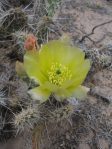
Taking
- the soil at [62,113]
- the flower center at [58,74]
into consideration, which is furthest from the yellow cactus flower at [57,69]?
the soil at [62,113]

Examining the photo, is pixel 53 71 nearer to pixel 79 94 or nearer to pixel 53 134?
pixel 79 94

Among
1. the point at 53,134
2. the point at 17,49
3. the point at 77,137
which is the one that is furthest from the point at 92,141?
the point at 17,49

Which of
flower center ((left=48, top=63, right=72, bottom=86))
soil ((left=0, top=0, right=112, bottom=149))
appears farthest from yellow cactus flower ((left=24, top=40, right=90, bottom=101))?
soil ((left=0, top=0, right=112, bottom=149))

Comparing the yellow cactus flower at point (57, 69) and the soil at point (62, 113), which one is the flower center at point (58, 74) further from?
the soil at point (62, 113)

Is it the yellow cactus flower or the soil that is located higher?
the yellow cactus flower

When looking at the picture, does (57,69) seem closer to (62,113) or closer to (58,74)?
(58,74)

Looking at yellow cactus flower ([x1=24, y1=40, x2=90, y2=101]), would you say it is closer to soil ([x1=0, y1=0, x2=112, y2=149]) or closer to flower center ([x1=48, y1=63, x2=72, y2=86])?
flower center ([x1=48, y1=63, x2=72, y2=86])

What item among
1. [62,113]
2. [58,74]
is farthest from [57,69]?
[62,113]

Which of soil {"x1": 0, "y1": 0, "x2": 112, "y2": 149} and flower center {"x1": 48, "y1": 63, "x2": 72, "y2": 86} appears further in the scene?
soil {"x1": 0, "y1": 0, "x2": 112, "y2": 149}
